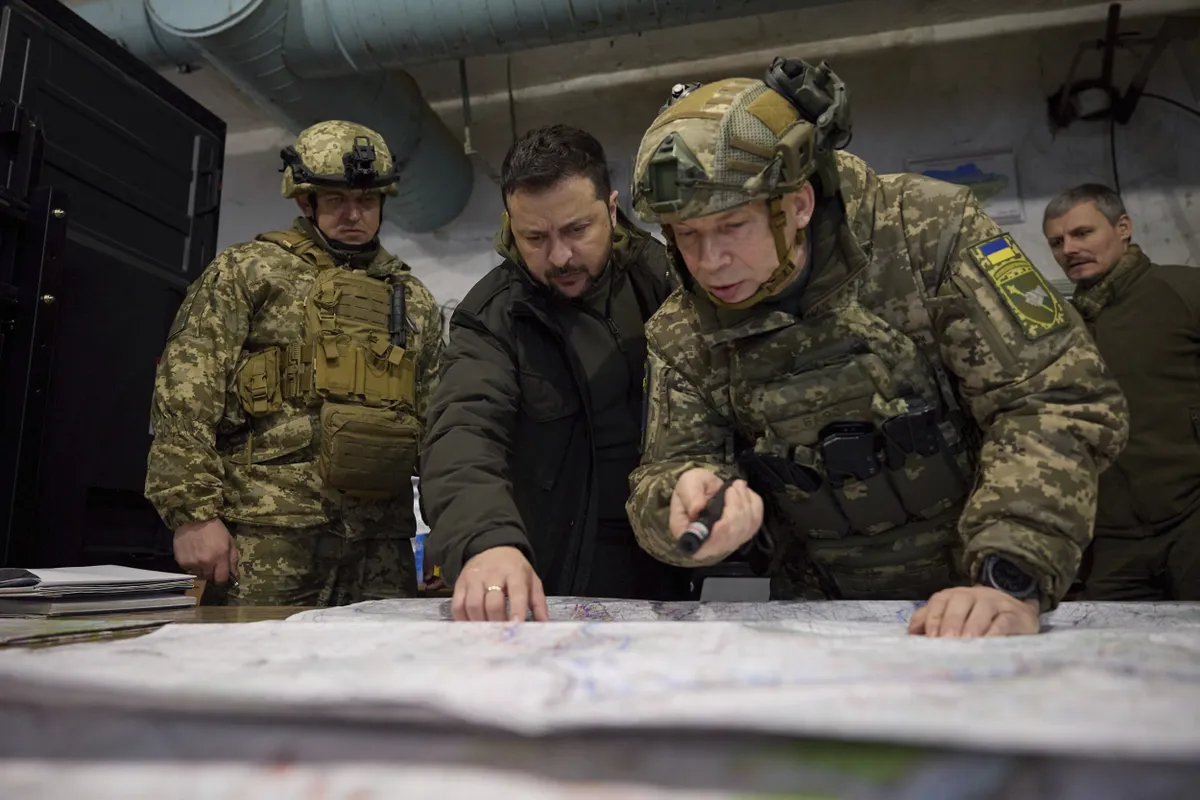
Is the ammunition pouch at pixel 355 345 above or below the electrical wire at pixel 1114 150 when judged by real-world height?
below

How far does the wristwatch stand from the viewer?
829mm

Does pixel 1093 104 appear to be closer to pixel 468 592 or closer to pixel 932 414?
pixel 932 414

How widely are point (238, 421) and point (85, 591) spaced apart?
0.77 m

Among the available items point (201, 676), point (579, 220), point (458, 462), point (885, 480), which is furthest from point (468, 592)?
point (579, 220)

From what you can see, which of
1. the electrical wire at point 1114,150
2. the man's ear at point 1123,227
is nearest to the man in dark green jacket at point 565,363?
the man's ear at point 1123,227

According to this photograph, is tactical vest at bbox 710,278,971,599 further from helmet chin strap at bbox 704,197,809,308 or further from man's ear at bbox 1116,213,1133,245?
man's ear at bbox 1116,213,1133,245

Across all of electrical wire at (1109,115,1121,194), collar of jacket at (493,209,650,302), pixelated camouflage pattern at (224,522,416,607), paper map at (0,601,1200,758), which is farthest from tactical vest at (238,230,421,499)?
electrical wire at (1109,115,1121,194)

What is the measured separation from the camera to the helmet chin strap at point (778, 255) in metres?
1.01

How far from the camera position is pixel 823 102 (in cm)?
104

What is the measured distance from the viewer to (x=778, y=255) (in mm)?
1023

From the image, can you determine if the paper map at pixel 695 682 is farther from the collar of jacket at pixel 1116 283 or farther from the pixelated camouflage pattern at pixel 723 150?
the collar of jacket at pixel 1116 283

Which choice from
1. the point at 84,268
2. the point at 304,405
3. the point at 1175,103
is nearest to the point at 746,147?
the point at 304,405

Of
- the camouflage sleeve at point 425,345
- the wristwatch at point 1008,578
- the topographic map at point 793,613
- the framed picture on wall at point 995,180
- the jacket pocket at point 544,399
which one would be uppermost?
the framed picture on wall at point 995,180

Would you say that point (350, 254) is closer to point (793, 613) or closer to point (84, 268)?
point (84, 268)
